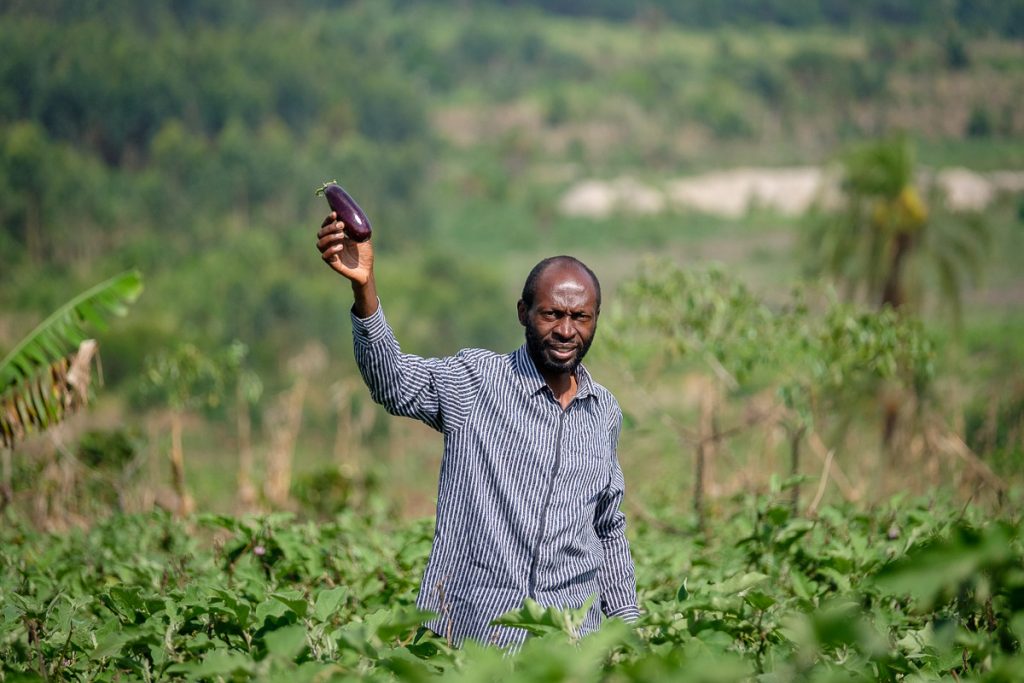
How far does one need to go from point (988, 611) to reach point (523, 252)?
2082 inches

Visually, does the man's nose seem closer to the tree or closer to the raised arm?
the raised arm

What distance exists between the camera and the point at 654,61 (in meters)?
75.1

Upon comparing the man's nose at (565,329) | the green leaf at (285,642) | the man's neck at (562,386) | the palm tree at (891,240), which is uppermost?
the palm tree at (891,240)

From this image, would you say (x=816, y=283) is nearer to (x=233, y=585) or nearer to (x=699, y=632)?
(x=233, y=585)

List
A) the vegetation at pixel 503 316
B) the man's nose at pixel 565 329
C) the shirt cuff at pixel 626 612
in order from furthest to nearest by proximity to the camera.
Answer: the shirt cuff at pixel 626 612
the man's nose at pixel 565 329
the vegetation at pixel 503 316

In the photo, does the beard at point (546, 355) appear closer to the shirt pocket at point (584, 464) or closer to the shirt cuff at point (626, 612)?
the shirt pocket at point (584, 464)

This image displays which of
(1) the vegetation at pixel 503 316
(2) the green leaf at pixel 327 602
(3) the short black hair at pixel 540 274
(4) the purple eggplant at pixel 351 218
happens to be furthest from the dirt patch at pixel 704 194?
(2) the green leaf at pixel 327 602

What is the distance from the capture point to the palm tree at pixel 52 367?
5297 millimetres

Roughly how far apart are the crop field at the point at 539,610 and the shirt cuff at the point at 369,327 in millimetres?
531

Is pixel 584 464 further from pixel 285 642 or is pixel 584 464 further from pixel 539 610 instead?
pixel 285 642

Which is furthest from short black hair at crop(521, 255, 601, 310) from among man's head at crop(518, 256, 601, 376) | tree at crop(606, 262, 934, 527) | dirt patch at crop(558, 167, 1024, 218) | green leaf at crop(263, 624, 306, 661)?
dirt patch at crop(558, 167, 1024, 218)

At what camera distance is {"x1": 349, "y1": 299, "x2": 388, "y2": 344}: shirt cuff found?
282 centimetres

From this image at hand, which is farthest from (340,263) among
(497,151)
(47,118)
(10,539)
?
(497,151)

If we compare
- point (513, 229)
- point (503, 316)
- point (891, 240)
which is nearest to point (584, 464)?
point (891, 240)
